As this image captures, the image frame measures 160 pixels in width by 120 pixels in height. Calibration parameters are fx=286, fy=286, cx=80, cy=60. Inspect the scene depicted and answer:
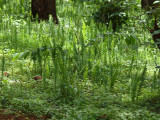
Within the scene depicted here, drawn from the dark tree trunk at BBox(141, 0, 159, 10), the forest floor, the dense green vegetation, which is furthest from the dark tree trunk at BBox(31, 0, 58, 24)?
the forest floor

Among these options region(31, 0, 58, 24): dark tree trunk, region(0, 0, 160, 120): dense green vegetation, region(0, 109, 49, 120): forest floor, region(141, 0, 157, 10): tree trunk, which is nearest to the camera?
region(0, 109, 49, 120): forest floor

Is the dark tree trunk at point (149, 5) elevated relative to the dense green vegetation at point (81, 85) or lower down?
elevated

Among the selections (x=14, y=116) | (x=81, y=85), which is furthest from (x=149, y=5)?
(x=14, y=116)

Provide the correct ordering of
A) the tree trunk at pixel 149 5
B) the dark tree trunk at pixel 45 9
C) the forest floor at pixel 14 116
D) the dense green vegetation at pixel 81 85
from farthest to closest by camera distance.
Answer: the dark tree trunk at pixel 45 9
the tree trunk at pixel 149 5
the dense green vegetation at pixel 81 85
the forest floor at pixel 14 116

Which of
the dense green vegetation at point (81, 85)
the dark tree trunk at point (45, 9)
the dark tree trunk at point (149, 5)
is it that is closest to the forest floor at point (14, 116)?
the dense green vegetation at point (81, 85)

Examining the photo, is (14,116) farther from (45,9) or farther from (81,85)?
(45,9)

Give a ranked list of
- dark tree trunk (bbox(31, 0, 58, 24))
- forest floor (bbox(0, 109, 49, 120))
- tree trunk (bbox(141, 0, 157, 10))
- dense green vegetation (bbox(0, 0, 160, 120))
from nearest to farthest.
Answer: forest floor (bbox(0, 109, 49, 120)) < dense green vegetation (bbox(0, 0, 160, 120)) < tree trunk (bbox(141, 0, 157, 10)) < dark tree trunk (bbox(31, 0, 58, 24))

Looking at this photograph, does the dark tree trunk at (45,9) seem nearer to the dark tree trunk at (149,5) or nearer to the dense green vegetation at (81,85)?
the dark tree trunk at (149,5)

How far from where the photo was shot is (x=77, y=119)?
2.65 metres

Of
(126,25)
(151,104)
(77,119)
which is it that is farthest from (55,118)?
(126,25)

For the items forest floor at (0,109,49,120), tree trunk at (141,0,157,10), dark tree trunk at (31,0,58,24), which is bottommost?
forest floor at (0,109,49,120)

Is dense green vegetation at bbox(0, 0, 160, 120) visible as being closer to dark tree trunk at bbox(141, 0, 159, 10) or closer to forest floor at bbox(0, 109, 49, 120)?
forest floor at bbox(0, 109, 49, 120)

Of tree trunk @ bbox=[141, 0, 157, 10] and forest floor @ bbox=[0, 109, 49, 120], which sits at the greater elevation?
tree trunk @ bbox=[141, 0, 157, 10]

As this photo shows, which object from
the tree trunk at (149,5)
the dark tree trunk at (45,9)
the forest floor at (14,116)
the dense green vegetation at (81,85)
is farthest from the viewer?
the dark tree trunk at (45,9)
